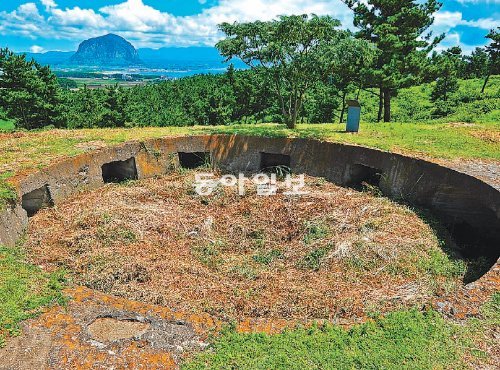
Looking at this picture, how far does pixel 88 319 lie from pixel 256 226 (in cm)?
520

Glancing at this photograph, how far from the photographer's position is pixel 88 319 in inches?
218

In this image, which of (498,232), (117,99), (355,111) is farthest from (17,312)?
(117,99)

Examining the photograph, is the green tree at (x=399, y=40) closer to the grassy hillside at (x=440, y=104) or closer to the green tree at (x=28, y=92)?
the grassy hillside at (x=440, y=104)

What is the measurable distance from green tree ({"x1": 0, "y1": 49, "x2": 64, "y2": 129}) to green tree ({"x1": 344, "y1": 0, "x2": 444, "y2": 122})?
76.2 ft

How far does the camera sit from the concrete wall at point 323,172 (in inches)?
388

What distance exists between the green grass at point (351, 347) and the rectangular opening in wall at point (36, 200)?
790 cm

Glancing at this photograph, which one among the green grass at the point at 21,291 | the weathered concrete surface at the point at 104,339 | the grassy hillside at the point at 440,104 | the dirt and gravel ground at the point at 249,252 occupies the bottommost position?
the dirt and gravel ground at the point at 249,252

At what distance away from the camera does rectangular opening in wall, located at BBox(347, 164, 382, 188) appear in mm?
13305

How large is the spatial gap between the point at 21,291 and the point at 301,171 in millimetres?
9894

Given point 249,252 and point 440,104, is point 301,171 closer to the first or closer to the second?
point 249,252

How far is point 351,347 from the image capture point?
191 inches

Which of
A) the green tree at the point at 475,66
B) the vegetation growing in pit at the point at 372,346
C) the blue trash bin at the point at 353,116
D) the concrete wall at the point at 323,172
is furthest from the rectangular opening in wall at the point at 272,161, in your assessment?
the green tree at the point at 475,66

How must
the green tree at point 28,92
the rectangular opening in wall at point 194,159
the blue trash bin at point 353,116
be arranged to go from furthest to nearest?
1. the green tree at point 28,92
2. the blue trash bin at point 353,116
3. the rectangular opening in wall at point 194,159

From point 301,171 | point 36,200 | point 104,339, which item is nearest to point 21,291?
point 104,339
